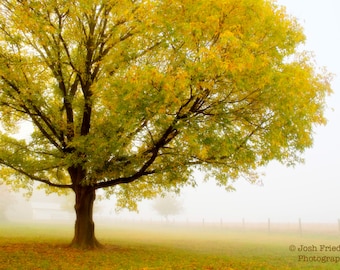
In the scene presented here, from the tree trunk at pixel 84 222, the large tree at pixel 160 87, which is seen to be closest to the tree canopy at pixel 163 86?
the large tree at pixel 160 87

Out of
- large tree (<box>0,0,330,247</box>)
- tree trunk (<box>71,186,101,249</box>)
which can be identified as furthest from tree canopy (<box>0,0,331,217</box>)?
tree trunk (<box>71,186,101,249</box>)

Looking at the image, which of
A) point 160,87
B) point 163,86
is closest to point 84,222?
point 160,87

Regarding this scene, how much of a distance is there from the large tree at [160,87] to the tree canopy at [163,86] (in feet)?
0.15

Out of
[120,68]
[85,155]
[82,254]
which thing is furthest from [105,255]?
[120,68]

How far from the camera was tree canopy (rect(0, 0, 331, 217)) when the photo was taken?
1052 centimetres

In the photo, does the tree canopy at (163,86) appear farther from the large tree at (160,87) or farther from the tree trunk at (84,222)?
the tree trunk at (84,222)

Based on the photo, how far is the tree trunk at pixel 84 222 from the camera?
16.4 m

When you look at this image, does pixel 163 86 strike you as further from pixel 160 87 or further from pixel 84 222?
pixel 84 222

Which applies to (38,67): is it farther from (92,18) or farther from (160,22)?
(160,22)

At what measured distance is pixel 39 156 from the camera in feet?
53.4

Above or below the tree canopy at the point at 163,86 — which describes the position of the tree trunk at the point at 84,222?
below

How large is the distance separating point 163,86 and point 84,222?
32.1 ft

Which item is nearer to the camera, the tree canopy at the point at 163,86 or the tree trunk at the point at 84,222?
the tree canopy at the point at 163,86

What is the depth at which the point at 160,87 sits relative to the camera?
34.3 ft
